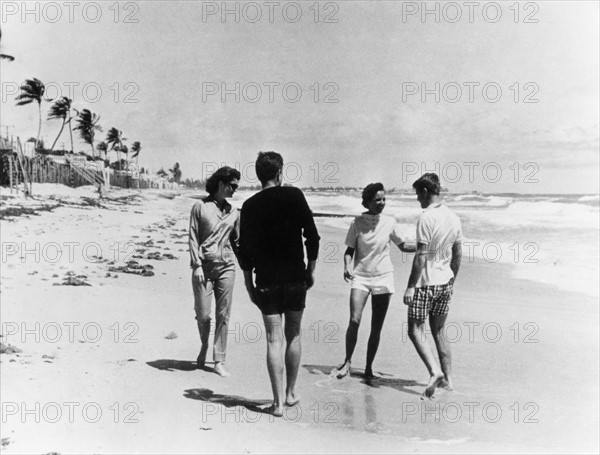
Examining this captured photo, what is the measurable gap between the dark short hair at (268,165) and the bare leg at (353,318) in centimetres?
111

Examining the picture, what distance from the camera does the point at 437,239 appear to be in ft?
12.4

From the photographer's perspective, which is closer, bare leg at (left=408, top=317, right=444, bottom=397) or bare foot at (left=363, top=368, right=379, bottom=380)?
bare leg at (left=408, top=317, right=444, bottom=397)

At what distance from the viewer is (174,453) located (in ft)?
10.9

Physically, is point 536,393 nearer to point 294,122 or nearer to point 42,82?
point 294,122

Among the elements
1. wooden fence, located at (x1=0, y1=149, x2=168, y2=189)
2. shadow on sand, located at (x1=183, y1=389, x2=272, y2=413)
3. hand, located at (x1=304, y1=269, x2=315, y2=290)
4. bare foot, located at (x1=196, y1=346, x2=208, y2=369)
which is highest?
wooden fence, located at (x1=0, y1=149, x2=168, y2=189)

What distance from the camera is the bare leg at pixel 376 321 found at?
413cm

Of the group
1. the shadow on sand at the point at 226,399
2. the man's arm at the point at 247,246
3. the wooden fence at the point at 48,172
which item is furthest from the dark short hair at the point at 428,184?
the wooden fence at the point at 48,172

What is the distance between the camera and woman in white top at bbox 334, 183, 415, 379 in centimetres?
409

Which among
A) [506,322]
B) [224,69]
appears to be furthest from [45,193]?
[506,322]

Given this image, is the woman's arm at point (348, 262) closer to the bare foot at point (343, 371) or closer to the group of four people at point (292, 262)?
the group of four people at point (292, 262)

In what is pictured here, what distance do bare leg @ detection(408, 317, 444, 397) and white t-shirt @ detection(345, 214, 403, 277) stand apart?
0.45 meters

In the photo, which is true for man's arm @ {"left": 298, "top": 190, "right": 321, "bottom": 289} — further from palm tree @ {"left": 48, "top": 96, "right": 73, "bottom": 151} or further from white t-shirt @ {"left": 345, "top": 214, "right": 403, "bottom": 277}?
palm tree @ {"left": 48, "top": 96, "right": 73, "bottom": 151}

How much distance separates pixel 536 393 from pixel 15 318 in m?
4.14

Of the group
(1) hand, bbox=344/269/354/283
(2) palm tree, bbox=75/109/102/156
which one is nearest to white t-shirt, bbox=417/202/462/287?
(1) hand, bbox=344/269/354/283
